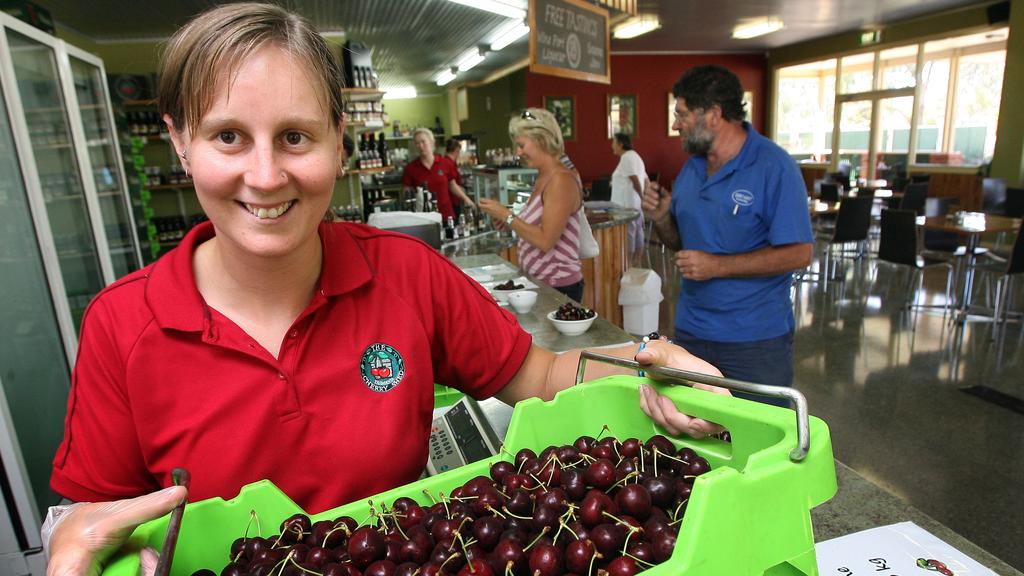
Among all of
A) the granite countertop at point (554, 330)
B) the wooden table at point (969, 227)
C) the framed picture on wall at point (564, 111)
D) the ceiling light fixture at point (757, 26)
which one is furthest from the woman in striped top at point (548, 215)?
the framed picture on wall at point (564, 111)

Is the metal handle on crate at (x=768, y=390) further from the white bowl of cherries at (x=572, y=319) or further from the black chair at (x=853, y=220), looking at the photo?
the black chair at (x=853, y=220)

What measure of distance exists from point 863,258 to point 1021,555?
5.76 meters

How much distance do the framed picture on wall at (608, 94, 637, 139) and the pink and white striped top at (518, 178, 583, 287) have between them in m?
10.0

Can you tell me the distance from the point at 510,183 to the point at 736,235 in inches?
164

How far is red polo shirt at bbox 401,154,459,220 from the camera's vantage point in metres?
7.47

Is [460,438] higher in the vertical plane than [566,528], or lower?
lower

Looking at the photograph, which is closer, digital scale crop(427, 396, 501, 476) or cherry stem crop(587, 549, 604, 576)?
cherry stem crop(587, 549, 604, 576)

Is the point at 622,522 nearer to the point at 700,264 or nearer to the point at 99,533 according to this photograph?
the point at 99,533

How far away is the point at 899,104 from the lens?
37.2ft

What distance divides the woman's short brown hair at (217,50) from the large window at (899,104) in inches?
468

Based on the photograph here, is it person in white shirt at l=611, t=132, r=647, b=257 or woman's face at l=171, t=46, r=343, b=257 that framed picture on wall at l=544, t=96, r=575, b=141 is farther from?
woman's face at l=171, t=46, r=343, b=257

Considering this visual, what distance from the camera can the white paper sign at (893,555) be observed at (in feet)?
3.55

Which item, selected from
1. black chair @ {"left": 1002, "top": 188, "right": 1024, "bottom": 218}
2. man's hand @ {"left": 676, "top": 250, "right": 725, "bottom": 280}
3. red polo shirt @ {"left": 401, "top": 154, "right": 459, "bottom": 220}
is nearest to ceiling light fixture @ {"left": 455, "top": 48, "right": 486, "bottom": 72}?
red polo shirt @ {"left": 401, "top": 154, "right": 459, "bottom": 220}

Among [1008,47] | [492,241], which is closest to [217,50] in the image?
[492,241]
